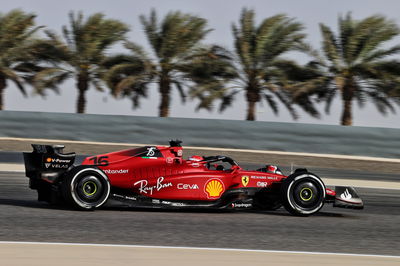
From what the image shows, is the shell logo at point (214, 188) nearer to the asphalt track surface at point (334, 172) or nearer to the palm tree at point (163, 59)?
the asphalt track surface at point (334, 172)

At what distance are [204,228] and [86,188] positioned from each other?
1923mm

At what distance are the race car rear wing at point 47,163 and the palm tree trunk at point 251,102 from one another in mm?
19403

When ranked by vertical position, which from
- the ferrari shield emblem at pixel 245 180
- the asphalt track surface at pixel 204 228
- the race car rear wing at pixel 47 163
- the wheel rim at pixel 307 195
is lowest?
the asphalt track surface at pixel 204 228

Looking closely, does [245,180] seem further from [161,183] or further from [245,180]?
[161,183]

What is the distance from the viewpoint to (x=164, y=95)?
30.0 meters

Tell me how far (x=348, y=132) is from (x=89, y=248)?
16.9 meters

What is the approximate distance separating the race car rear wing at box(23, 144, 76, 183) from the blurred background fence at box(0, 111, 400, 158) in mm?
12825

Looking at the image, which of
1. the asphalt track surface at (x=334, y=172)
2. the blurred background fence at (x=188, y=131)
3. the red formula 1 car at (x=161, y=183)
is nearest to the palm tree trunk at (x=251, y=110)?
the blurred background fence at (x=188, y=131)

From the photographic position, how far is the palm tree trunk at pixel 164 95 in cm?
2989

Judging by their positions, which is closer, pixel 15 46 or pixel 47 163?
pixel 47 163

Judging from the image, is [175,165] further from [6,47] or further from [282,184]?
[6,47]

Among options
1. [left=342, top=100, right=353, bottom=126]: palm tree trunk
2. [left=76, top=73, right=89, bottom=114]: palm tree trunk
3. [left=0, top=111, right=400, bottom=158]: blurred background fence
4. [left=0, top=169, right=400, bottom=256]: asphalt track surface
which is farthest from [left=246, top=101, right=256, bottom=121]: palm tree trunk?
[left=0, top=169, right=400, bottom=256]: asphalt track surface

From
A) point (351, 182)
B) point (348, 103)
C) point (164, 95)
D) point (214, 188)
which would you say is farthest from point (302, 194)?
point (164, 95)

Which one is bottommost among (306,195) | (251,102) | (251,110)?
(306,195)
